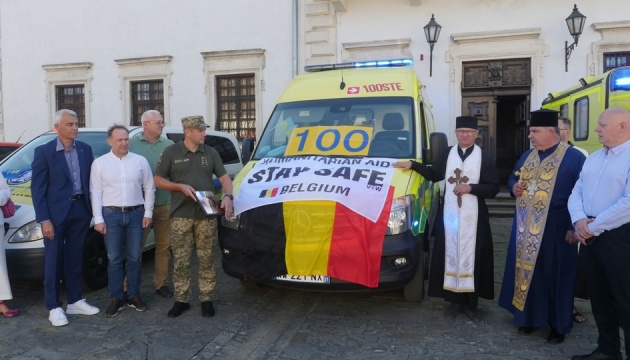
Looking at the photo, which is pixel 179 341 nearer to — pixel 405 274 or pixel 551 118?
pixel 405 274

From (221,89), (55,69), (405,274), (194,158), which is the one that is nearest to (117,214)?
(194,158)

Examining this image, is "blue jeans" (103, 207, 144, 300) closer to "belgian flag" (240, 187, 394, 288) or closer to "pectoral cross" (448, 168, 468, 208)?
"belgian flag" (240, 187, 394, 288)

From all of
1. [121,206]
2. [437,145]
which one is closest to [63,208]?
[121,206]

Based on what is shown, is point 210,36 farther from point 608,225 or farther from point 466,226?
point 608,225

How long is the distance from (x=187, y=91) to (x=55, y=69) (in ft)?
15.9

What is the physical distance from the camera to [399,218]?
13.6 ft

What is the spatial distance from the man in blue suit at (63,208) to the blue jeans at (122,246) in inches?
10.5

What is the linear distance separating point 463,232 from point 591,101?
5.30m

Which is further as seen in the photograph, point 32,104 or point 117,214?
point 32,104

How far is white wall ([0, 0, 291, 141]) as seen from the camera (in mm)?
13531

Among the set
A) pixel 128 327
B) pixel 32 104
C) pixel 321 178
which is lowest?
pixel 128 327

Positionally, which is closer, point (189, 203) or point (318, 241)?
point (318, 241)

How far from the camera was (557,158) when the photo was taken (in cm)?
397

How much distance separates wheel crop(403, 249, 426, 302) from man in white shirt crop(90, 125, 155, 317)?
8.55 ft
